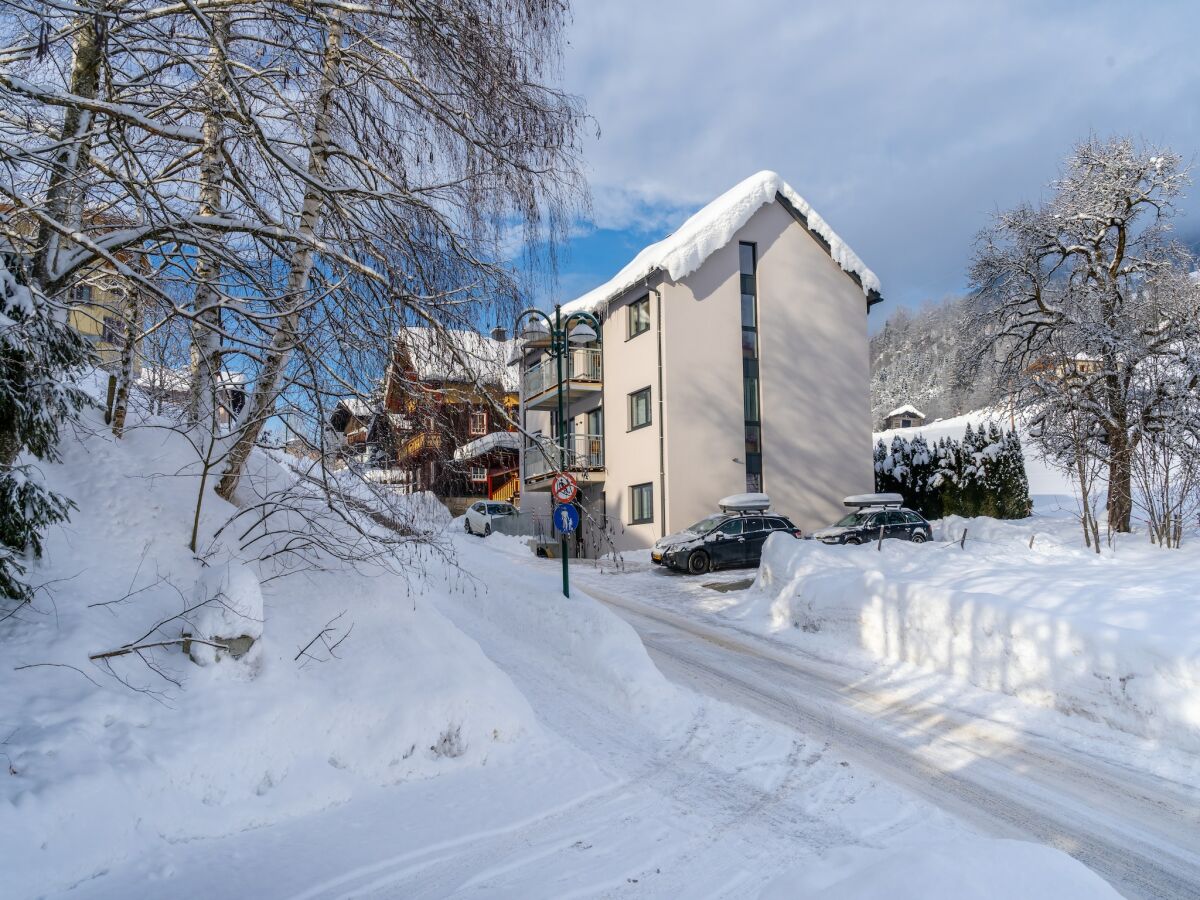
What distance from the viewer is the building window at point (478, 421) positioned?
6164 millimetres

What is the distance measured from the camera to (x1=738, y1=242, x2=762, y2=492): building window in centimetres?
2680

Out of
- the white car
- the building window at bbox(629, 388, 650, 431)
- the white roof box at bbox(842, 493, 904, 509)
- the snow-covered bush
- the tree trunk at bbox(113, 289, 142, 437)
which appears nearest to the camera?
the tree trunk at bbox(113, 289, 142, 437)

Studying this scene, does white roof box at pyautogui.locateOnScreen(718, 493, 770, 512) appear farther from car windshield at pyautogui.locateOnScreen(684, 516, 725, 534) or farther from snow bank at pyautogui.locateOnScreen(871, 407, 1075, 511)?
snow bank at pyautogui.locateOnScreen(871, 407, 1075, 511)

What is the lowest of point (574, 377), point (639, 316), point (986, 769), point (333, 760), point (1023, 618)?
point (986, 769)

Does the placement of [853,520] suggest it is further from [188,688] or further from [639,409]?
[188,688]

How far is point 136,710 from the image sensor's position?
16.1 feet

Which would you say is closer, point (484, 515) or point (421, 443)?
point (421, 443)

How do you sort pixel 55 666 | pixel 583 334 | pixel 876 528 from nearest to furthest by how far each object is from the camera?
pixel 55 666 → pixel 583 334 → pixel 876 528

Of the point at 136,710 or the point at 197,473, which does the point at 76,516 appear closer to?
the point at 197,473

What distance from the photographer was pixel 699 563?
1977cm

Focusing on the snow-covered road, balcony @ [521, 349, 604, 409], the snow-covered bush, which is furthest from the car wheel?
the snow-covered bush

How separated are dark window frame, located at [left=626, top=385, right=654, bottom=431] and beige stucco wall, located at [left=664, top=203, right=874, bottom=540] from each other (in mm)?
810

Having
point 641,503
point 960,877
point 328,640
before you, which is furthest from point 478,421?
point 641,503

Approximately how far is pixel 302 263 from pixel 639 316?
22.3m
